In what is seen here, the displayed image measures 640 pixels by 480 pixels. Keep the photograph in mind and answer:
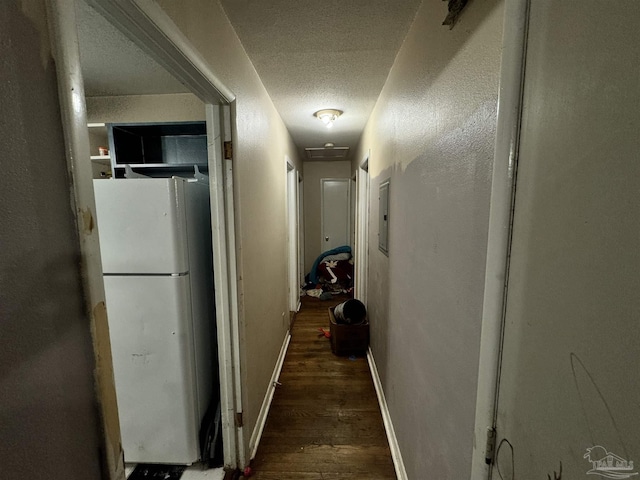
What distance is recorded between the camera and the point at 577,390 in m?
0.39

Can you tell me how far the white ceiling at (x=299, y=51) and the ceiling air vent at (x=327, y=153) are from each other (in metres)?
1.60

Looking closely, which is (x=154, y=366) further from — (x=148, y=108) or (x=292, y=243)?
(x=292, y=243)

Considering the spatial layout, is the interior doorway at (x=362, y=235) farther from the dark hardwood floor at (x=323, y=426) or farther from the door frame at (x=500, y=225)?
the door frame at (x=500, y=225)

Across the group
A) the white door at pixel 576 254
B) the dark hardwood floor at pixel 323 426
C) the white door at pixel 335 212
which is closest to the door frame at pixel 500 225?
the white door at pixel 576 254

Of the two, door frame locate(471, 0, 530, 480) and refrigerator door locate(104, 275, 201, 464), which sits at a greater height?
door frame locate(471, 0, 530, 480)

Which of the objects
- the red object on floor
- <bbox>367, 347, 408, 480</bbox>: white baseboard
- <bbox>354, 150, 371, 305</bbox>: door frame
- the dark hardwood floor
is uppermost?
<bbox>354, 150, 371, 305</bbox>: door frame

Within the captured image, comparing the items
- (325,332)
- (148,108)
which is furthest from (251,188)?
(325,332)

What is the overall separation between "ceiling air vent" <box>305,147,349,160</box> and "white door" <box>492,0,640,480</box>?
3666 mm

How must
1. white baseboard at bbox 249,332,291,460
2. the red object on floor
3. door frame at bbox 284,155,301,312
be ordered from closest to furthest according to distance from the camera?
white baseboard at bbox 249,332,291,460 → the red object on floor → door frame at bbox 284,155,301,312

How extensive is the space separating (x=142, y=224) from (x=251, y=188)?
608mm

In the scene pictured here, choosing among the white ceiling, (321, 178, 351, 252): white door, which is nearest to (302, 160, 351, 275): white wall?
(321, 178, 351, 252): white door

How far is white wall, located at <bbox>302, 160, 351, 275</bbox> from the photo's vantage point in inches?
195

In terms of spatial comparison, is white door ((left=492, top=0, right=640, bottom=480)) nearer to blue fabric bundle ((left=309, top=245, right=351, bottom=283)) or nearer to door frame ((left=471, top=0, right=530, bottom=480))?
door frame ((left=471, top=0, right=530, bottom=480))

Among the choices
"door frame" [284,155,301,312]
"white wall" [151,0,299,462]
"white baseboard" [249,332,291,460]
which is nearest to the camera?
"white wall" [151,0,299,462]
